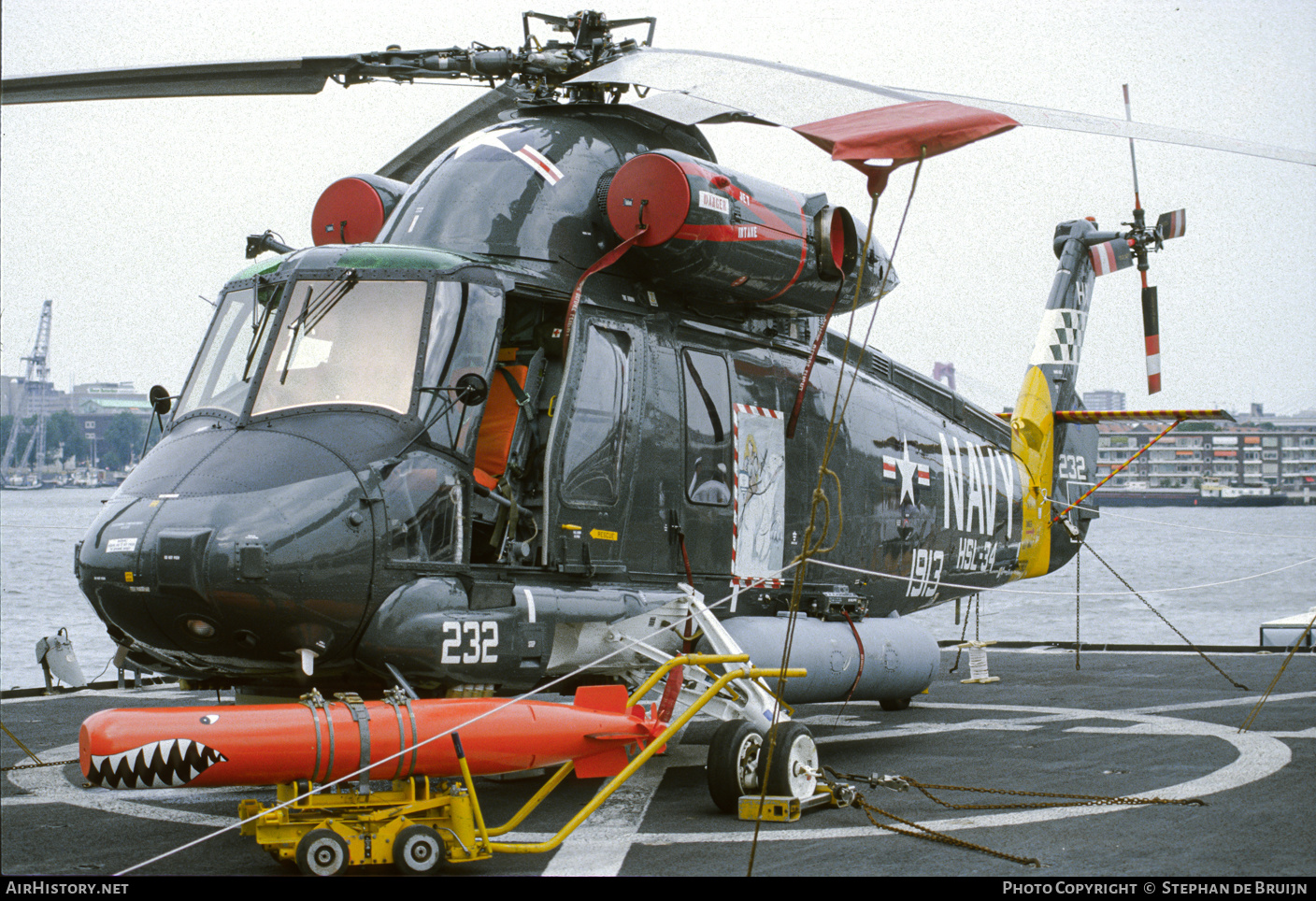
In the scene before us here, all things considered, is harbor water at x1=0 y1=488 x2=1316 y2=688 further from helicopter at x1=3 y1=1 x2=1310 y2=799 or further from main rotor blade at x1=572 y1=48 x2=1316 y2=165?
main rotor blade at x1=572 y1=48 x2=1316 y2=165

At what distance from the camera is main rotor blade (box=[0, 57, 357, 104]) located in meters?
7.23

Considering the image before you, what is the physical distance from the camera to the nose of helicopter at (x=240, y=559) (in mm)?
5883

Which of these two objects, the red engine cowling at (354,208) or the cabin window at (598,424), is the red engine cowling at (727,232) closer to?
the cabin window at (598,424)

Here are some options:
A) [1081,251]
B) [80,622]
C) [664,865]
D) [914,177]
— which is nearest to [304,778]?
[664,865]

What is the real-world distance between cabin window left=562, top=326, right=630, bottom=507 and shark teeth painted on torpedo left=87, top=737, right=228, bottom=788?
266cm

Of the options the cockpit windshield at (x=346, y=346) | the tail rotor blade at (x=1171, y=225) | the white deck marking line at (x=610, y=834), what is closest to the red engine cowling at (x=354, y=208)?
the cockpit windshield at (x=346, y=346)

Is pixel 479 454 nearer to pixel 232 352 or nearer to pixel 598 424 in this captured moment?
pixel 598 424

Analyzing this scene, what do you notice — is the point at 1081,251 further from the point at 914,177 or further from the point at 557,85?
the point at 914,177

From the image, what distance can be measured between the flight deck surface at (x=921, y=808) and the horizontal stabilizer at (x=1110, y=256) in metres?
4.83

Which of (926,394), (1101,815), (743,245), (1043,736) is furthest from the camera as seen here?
(926,394)

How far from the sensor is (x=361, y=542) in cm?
617

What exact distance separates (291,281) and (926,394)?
6.33m

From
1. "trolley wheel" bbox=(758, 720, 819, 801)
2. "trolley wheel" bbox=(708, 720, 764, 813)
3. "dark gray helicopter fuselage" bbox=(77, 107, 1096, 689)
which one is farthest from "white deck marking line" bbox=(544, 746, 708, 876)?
"dark gray helicopter fuselage" bbox=(77, 107, 1096, 689)

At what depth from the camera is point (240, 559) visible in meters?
5.84
